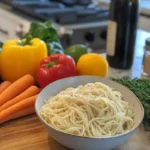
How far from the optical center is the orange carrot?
2.71 feet

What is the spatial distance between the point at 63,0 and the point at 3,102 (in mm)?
1581

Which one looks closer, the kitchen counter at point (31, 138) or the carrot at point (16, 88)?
the kitchen counter at point (31, 138)

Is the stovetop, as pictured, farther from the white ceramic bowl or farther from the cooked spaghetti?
the cooked spaghetti

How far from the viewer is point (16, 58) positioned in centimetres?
97

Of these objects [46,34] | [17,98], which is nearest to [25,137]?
[17,98]

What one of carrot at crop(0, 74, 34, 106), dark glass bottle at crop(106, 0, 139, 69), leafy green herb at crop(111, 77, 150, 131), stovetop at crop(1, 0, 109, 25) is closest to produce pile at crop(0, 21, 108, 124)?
carrot at crop(0, 74, 34, 106)

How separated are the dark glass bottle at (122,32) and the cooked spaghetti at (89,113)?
0.42 metres

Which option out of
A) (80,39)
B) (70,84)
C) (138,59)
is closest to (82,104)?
(70,84)

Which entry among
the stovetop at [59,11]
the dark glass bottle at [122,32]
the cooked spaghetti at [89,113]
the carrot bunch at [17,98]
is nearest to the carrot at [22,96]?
the carrot bunch at [17,98]

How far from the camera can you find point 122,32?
1.18m

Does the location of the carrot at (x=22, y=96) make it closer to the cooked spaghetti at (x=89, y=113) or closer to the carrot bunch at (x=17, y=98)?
the carrot bunch at (x=17, y=98)

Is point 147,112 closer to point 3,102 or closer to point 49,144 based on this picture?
point 49,144

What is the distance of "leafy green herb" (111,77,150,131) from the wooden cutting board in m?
0.03

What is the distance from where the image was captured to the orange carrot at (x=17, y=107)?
0.82 meters
